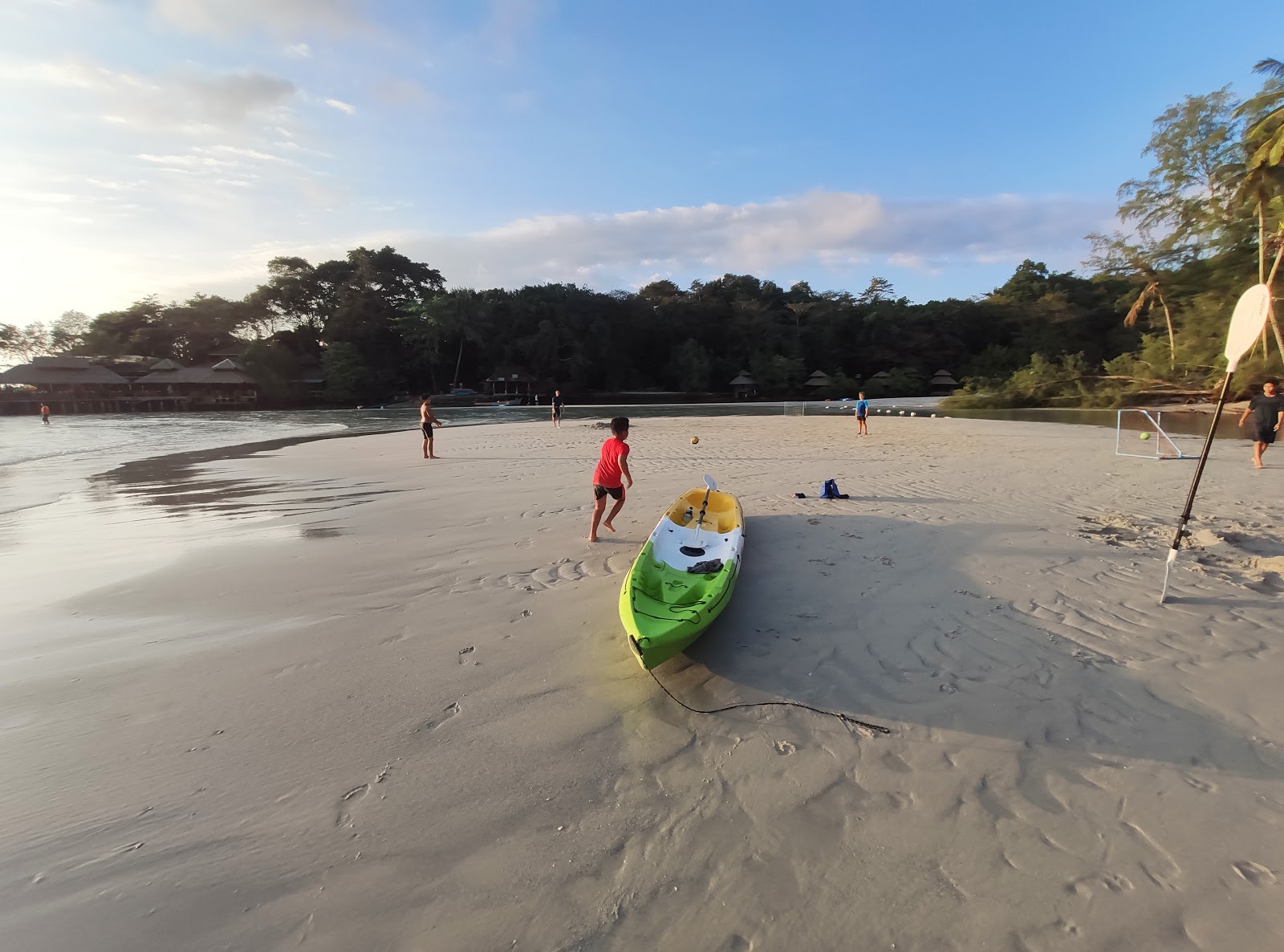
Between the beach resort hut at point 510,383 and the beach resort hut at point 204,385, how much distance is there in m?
20.8

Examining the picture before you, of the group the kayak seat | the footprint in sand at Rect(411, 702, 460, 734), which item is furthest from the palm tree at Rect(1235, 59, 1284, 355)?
the footprint in sand at Rect(411, 702, 460, 734)

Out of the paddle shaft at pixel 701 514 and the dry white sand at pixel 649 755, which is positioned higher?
the paddle shaft at pixel 701 514

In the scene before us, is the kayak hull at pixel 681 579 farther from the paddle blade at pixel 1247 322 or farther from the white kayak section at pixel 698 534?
the paddle blade at pixel 1247 322

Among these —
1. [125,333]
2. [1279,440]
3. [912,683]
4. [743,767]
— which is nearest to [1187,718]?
[912,683]

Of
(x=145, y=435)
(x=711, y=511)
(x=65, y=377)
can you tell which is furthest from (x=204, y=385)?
(x=711, y=511)

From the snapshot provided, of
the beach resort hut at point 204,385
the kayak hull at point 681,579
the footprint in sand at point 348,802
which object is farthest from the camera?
the beach resort hut at point 204,385

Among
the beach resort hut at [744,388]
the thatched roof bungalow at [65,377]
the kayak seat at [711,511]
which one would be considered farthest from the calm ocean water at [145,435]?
the beach resort hut at [744,388]

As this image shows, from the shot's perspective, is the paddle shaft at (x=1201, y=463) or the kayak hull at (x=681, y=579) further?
the paddle shaft at (x=1201, y=463)

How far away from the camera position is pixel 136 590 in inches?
209

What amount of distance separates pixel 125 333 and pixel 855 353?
2966 inches

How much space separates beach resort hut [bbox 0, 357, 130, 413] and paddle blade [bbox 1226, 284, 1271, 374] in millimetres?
66731

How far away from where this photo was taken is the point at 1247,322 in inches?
178

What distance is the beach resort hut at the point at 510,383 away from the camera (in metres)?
A: 54.1

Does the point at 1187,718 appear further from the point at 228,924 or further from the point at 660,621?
the point at 228,924
